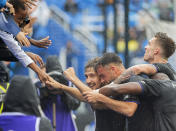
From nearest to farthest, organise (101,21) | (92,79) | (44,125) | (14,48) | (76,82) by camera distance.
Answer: (44,125)
(14,48)
(76,82)
(92,79)
(101,21)

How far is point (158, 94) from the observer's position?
4289 mm

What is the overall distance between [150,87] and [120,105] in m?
0.32

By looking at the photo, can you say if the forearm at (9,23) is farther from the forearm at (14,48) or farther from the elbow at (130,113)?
the elbow at (130,113)

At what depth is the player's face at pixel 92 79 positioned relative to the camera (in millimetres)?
5375

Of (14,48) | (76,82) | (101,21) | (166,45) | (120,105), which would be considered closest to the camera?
(120,105)

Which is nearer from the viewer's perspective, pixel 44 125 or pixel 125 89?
pixel 44 125

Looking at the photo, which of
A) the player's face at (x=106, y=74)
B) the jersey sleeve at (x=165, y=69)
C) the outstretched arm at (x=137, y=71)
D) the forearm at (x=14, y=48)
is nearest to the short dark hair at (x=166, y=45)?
the jersey sleeve at (x=165, y=69)

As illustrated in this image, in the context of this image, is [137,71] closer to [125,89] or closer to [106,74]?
[125,89]

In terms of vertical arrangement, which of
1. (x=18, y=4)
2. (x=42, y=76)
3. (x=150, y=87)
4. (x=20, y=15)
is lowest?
(x=150, y=87)

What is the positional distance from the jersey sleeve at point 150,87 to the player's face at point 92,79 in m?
1.09

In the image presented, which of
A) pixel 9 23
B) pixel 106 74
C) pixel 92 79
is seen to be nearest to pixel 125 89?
pixel 106 74

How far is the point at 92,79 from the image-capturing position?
5539 mm

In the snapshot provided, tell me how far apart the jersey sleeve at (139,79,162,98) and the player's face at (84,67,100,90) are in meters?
1.09

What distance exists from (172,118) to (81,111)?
794 cm
